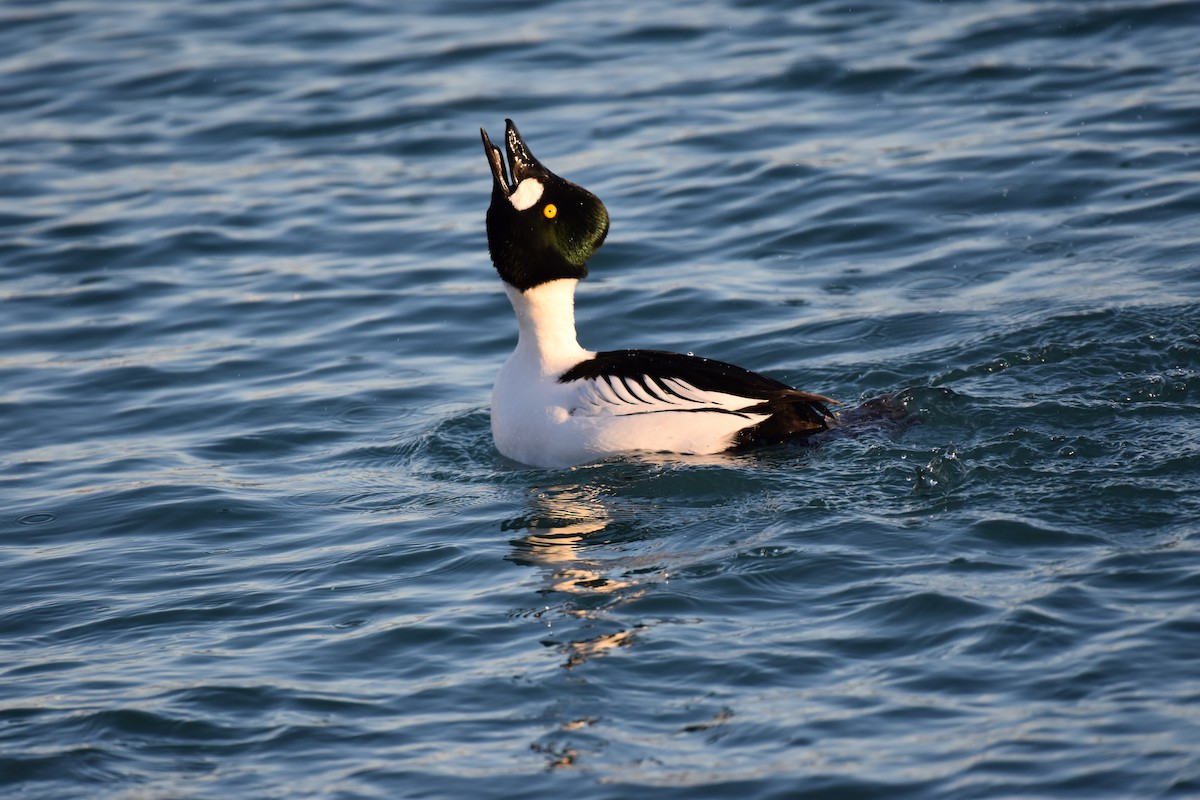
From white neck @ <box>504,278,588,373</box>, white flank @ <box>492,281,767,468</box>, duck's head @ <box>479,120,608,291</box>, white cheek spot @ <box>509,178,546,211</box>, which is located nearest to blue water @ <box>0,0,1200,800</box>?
white flank @ <box>492,281,767,468</box>

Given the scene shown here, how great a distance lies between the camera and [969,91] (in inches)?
559

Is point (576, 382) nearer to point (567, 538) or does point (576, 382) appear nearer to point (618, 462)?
point (618, 462)

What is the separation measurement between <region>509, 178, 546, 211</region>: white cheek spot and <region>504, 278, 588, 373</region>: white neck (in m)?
0.45

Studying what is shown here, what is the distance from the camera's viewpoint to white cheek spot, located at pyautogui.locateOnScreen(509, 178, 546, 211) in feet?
27.0

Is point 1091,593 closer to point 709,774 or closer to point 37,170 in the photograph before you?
point 709,774

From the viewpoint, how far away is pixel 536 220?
8.28m

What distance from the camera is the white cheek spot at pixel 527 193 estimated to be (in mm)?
8234

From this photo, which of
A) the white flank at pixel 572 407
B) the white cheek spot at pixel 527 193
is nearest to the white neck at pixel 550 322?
the white flank at pixel 572 407

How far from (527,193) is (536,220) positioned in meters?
0.15

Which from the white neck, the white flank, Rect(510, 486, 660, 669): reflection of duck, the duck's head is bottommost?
Rect(510, 486, 660, 669): reflection of duck

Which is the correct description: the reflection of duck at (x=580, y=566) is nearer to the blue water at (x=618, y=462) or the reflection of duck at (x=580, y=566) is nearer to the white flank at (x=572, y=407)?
the blue water at (x=618, y=462)

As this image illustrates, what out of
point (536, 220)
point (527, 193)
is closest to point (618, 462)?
point (536, 220)

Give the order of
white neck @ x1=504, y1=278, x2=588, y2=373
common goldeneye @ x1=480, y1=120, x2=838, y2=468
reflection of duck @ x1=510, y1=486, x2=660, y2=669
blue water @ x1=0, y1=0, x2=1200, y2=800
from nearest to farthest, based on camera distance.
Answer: blue water @ x1=0, y1=0, x2=1200, y2=800 < reflection of duck @ x1=510, y1=486, x2=660, y2=669 < common goldeneye @ x1=480, y1=120, x2=838, y2=468 < white neck @ x1=504, y1=278, x2=588, y2=373

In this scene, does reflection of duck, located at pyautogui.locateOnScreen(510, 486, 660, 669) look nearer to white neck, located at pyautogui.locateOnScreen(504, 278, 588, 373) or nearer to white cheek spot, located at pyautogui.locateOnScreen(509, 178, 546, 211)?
white neck, located at pyautogui.locateOnScreen(504, 278, 588, 373)
